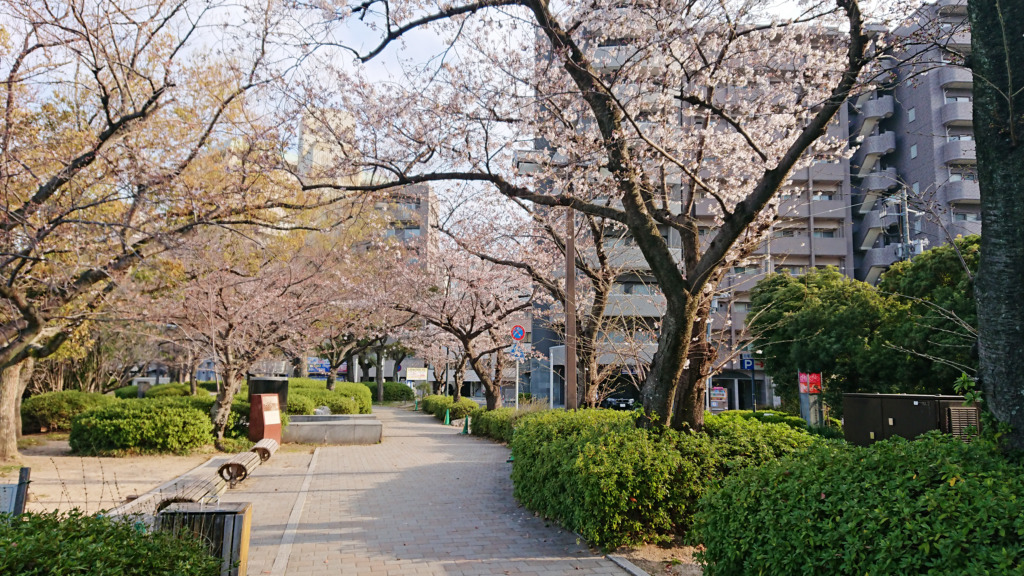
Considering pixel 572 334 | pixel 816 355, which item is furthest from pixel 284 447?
pixel 816 355

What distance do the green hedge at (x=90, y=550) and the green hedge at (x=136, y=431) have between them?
10.5 m

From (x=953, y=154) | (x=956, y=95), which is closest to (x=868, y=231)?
(x=953, y=154)

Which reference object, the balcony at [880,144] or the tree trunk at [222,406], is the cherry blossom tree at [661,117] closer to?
the tree trunk at [222,406]

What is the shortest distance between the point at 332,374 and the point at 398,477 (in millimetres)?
20646

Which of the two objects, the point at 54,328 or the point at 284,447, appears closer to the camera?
the point at 54,328

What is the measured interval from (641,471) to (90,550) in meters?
4.62

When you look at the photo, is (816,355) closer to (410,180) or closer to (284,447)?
(284,447)

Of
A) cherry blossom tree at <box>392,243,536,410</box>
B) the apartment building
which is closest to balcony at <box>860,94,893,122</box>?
the apartment building

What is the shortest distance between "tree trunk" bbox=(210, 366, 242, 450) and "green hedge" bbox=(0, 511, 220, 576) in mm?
11121

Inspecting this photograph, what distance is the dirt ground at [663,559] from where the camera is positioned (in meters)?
5.73

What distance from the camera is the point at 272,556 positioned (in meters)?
6.36

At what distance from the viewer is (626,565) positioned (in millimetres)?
5781

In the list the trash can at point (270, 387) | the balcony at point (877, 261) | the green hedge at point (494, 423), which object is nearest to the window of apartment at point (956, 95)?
the balcony at point (877, 261)

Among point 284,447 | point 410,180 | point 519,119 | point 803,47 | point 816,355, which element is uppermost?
point 803,47
